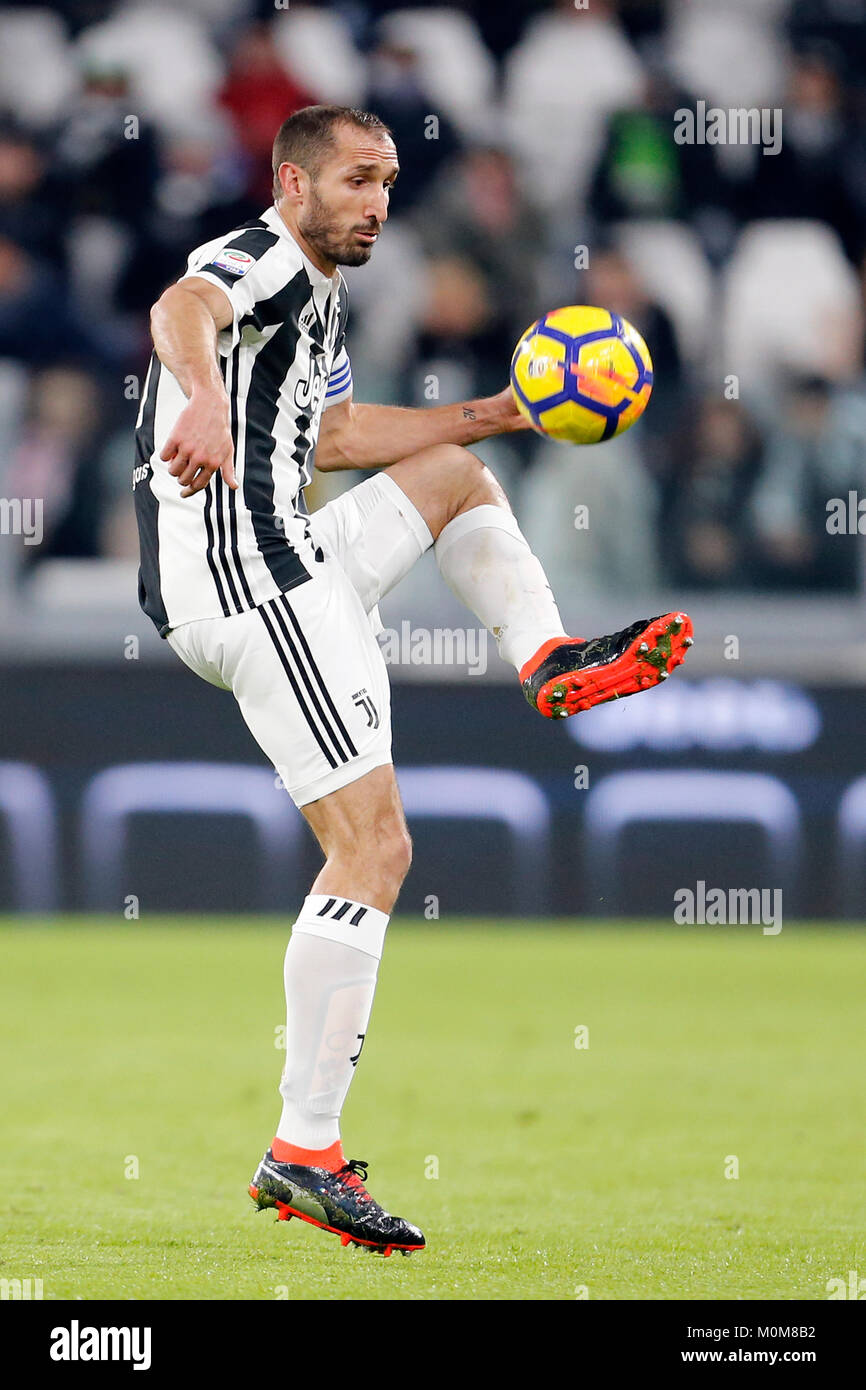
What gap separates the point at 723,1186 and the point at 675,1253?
1.01 m

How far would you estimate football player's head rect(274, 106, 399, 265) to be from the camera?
190 inches

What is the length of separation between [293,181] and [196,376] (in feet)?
2.71

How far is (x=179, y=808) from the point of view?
1136 centimetres

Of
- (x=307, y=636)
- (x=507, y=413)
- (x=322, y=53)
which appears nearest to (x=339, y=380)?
(x=507, y=413)

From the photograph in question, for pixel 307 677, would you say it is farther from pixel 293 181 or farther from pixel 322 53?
pixel 322 53

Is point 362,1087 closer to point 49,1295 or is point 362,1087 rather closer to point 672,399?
point 49,1295

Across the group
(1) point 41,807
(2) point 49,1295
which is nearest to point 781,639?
(1) point 41,807

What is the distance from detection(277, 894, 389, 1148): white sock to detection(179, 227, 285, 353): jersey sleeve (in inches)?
55.1

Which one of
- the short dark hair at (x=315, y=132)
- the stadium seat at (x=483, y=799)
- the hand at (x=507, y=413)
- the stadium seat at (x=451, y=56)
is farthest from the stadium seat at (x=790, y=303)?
the short dark hair at (x=315, y=132)

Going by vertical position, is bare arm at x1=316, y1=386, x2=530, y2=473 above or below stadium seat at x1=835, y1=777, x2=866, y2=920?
above

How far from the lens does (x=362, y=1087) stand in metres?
7.46

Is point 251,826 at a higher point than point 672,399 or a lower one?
lower

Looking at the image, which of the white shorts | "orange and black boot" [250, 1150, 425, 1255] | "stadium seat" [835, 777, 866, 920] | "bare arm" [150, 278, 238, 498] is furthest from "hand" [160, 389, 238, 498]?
"stadium seat" [835, 777, 866, 920]

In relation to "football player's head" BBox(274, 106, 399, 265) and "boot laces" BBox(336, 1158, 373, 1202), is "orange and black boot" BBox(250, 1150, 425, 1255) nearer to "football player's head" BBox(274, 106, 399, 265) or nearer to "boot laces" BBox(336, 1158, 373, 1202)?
"boot laces" BBox(336, 1158, 373, 1202)
